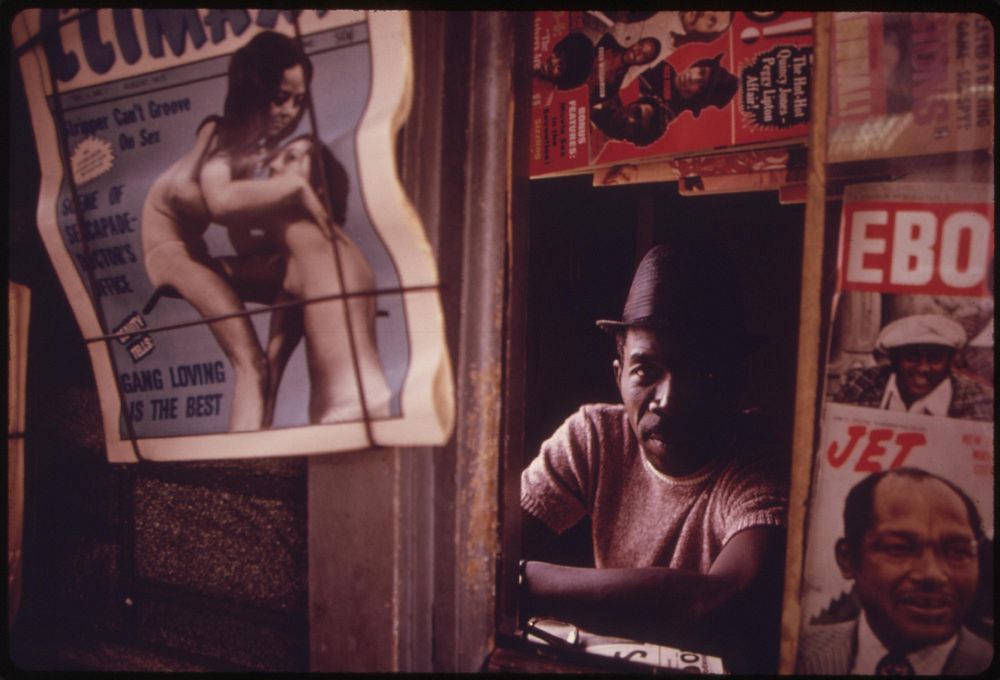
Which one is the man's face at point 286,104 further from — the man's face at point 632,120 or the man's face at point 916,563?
the man's face at point 916,563

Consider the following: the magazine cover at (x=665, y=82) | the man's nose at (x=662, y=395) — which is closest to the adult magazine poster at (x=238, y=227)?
the magazine cover at (x=665, y=82)

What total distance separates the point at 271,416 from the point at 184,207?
2.13 ft

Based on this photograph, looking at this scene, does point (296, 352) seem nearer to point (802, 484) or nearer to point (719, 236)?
point (802, 484)

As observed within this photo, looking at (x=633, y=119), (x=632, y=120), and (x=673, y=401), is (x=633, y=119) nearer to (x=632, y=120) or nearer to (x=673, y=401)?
(x=632, y=120)

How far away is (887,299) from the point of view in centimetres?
128

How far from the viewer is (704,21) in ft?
6.22

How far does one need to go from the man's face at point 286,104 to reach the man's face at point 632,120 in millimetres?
1183

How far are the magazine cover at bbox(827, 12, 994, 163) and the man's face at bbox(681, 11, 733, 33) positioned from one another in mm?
650

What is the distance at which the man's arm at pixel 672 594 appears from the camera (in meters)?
2.14

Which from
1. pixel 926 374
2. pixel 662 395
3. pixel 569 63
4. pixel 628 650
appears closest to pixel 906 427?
pixel 926 374

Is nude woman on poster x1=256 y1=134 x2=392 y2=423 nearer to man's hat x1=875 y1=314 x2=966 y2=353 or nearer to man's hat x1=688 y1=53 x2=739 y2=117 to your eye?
man's hat x1=875 y1=314 x2=966 y2=353

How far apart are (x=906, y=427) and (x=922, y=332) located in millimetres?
219

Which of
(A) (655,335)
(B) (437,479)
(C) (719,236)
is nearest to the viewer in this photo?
(B) (437,479)

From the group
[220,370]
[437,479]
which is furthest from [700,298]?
[220,370]
